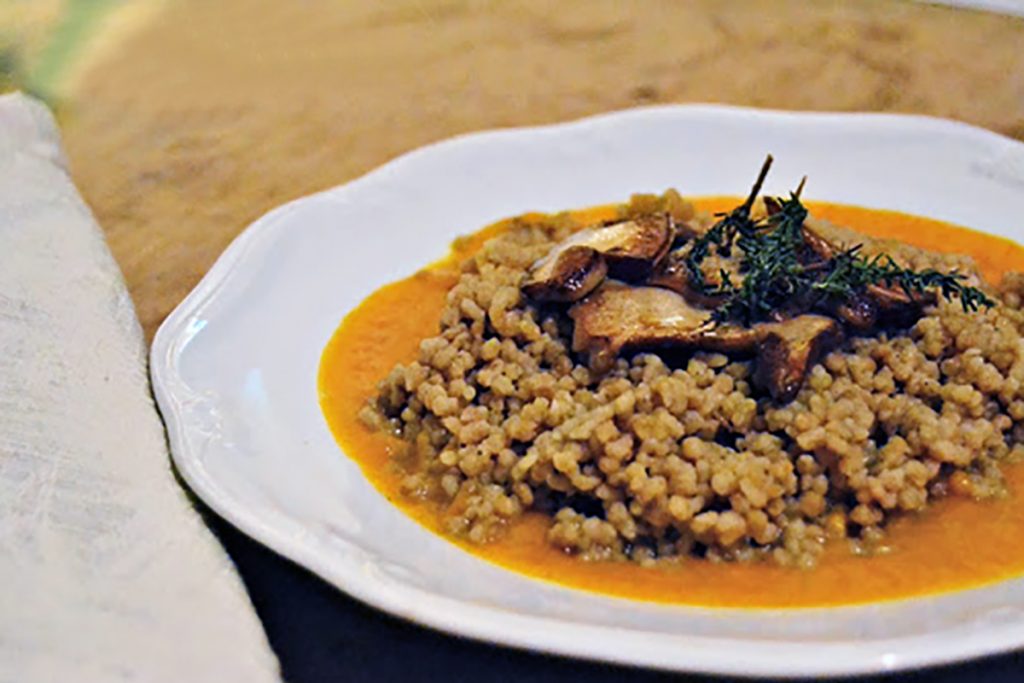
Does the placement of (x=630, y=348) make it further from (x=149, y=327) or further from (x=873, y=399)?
(x=149, y=327)

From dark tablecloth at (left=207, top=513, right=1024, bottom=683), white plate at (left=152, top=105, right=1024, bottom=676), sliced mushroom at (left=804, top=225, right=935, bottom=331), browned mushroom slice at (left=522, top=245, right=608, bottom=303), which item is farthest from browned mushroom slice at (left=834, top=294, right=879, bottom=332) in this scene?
dark tablecloth at (left=207, top=513, right=1024, bottom=683)

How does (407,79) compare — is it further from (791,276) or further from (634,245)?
(791,276)

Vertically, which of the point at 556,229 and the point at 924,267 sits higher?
the point at 924,267

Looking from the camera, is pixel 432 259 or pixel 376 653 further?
pixel 432 259

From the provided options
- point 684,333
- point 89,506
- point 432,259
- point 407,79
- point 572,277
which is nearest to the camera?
point 89,506

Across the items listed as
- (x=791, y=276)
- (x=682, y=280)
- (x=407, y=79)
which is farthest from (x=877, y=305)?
(x=407, y=79)

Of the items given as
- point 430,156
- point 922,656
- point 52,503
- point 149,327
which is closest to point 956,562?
point 922,656

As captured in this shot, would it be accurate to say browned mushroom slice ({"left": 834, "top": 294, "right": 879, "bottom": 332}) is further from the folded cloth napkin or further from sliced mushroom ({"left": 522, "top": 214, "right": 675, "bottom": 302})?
the folded cloth napkin
